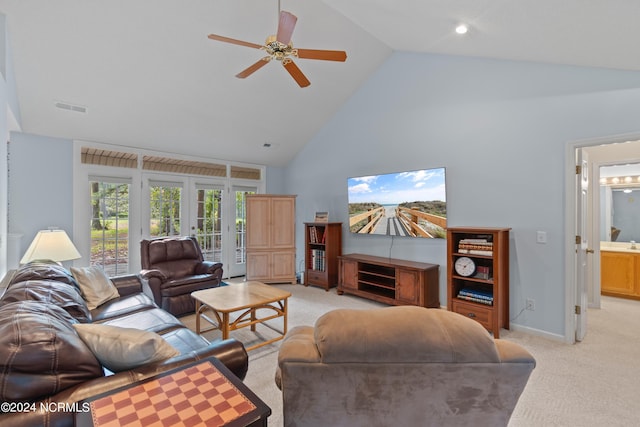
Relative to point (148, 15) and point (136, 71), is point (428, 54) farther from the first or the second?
point (136, 71)

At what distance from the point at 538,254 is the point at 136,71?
15.9ft

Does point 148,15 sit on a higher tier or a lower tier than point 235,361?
higher

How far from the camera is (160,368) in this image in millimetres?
1314

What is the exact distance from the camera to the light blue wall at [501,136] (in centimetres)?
287

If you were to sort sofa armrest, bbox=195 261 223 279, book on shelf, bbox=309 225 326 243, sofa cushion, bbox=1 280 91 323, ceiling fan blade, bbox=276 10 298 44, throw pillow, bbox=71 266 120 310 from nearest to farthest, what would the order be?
sofa cushion, bbox=1 280 91 323 < ceiling fan blade, bbox=276 10 298 44 < throw pillow, bbox=71 266 120 310 < sofa armrest, bbox=195 261 223 279 < book on shelf, bbox=309 225 326 243

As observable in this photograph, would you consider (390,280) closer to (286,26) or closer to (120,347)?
(286,26)

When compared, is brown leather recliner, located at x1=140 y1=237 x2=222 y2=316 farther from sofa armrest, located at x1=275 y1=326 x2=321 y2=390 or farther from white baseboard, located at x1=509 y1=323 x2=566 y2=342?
white baseboard, located at x1=509 y1=323 x2=566 y2=342

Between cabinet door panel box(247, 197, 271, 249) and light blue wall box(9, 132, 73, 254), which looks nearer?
light blue wall box(9, 132, 73, 254)

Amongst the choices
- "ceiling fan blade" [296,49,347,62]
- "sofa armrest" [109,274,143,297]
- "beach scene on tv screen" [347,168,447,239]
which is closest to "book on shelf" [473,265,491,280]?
"beach scene on tv screen" [347,168,447,239]

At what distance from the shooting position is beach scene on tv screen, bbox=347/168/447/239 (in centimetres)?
387

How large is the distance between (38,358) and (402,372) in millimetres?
1302

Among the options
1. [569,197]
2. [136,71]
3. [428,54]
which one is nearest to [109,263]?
[136,71]

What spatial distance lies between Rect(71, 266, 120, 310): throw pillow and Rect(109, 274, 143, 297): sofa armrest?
143mm

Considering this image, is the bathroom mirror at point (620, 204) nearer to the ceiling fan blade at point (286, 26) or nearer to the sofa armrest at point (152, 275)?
the ceiling fan blade at point (286, 26)
